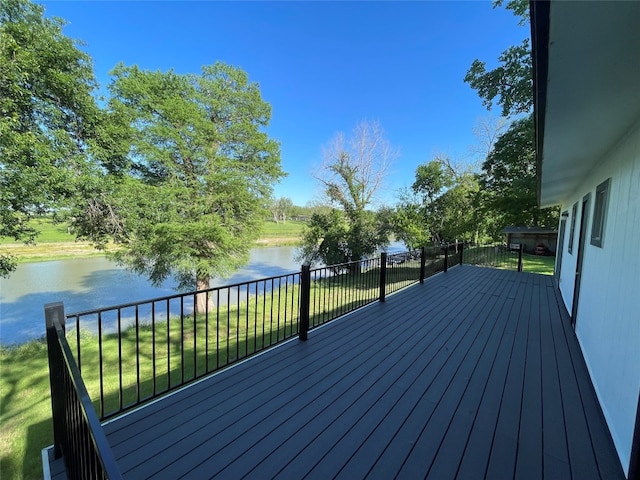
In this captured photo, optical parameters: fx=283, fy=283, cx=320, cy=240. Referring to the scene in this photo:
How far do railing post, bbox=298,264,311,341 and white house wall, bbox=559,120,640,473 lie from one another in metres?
2.43

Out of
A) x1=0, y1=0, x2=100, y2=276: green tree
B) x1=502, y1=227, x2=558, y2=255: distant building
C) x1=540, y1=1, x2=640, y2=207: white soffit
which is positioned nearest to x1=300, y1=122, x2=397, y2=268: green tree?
x1=502, y1=227, x2=558, y2=255: distant building

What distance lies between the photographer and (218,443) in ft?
5.43

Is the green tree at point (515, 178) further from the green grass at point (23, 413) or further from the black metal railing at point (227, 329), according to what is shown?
the green grass at point (23, 413)

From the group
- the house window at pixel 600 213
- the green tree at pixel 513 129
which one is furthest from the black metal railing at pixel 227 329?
the green tree at pixel 513 129

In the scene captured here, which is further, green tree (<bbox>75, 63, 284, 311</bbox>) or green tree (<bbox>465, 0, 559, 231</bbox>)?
green tree (<bbox>465, 0, 559, 231</bbox>)

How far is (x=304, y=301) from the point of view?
10.3 ft

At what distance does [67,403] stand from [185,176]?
31.0ft

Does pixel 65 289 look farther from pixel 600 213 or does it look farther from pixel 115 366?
pixel 600 213

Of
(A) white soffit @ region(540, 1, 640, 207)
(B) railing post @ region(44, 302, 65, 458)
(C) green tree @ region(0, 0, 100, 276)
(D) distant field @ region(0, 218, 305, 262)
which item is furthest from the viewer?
(D) distant field @ region(0, 218, 305, 262)

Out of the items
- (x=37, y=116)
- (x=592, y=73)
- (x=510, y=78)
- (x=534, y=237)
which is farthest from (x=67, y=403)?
(x=534, y=237)

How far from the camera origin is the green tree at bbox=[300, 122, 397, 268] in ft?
46.6

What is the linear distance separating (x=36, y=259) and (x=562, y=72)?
22614 mm

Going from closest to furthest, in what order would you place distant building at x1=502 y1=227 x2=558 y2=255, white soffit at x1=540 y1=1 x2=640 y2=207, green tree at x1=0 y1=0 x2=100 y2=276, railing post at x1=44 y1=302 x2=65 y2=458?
1. white soffit at x1=540 y1=1 x2=640 y2=207
2. railing post at x1=44 y1=302 x2=65 y2=458
3. green tree at x1=0 y1=0 x2=100 y2=276
4. distant building at x1=502 y1=227 x2=558 y2=255

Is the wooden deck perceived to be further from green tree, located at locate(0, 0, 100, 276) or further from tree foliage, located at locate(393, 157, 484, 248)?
tree foliage, located at locate(393, 157, 484, 248)
